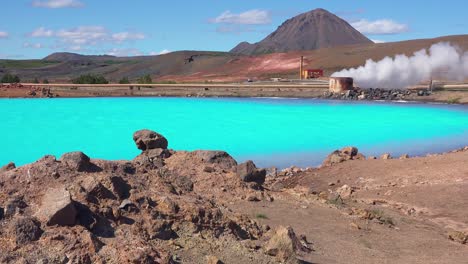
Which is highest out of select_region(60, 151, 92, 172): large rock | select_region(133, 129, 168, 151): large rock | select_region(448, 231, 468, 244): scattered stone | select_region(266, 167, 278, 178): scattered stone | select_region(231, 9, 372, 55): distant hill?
select_region(231, 9, 372, 55): distant hill

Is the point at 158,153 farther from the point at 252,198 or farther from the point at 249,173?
the point at 252,198

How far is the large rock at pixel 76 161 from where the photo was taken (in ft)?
19.1

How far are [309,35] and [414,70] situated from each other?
5254 inches

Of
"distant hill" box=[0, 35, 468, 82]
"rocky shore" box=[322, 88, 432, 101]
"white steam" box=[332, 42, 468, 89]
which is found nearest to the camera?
"white steam" box=[332, 42, 468, 89]

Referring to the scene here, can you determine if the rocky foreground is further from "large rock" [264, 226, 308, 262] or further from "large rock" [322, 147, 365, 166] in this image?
"large rock" [322, 147, 365, 166]

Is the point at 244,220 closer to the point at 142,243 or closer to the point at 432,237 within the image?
the point at 142,243

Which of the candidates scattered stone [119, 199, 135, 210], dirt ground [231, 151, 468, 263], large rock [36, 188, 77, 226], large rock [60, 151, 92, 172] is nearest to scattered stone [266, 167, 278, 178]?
dirt ground [231, 151, 468, 263]

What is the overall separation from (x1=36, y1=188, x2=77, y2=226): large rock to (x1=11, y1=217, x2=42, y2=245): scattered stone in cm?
14

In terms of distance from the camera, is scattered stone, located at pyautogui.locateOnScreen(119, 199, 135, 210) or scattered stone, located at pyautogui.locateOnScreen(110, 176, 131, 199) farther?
scattered stone, located at pyautogui.locateOnScreen(110, 176, 131, 199)

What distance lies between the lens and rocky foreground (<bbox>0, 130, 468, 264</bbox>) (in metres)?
4.45

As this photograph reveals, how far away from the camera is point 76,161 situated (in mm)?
5883

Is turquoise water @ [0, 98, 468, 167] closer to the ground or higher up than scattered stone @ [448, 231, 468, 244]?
closer to the ground

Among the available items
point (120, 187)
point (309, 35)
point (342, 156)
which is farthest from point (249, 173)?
point (309, 35)

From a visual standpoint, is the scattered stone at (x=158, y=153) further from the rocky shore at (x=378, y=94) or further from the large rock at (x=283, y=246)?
the rocky shore at (x=378, y=94)
